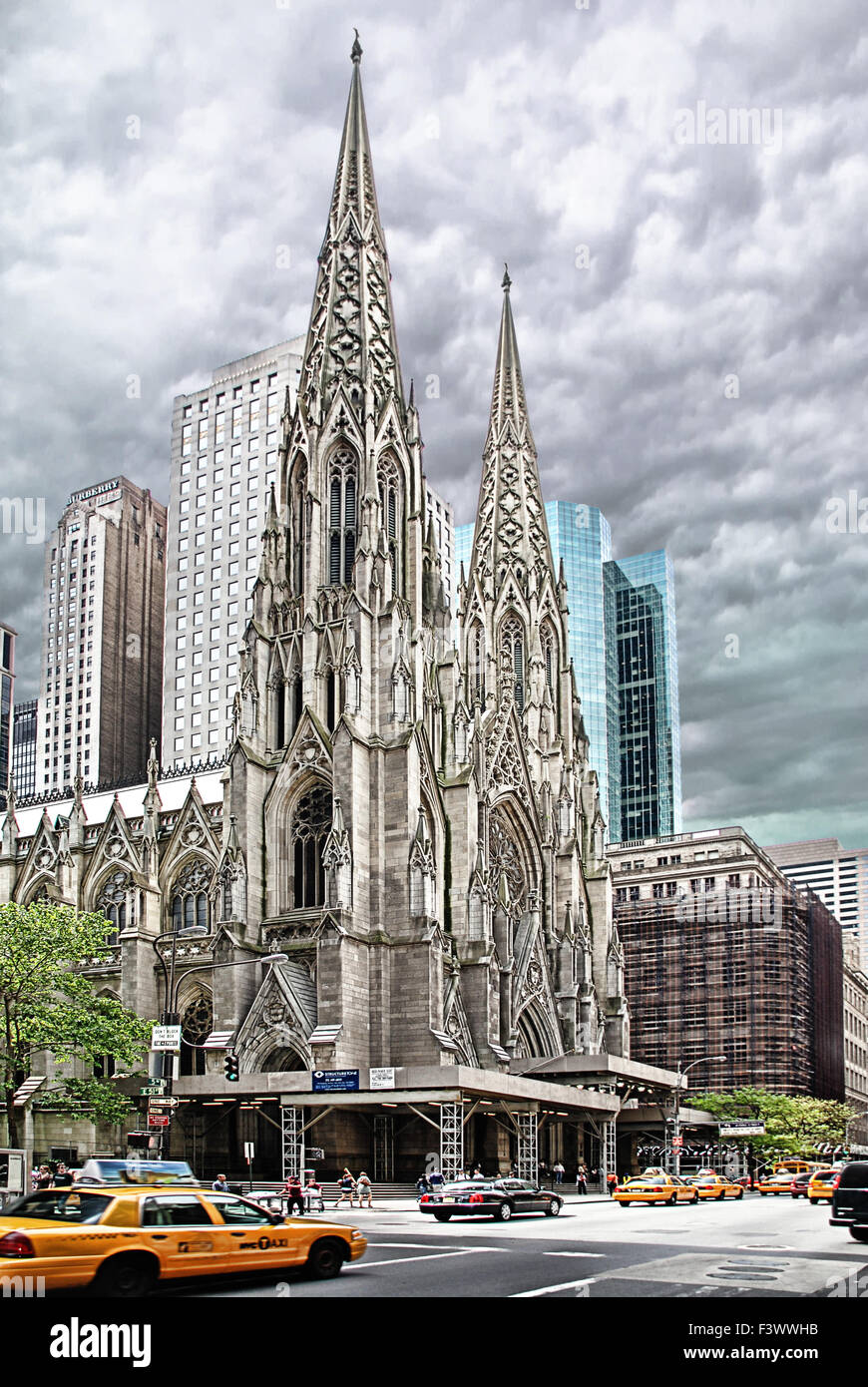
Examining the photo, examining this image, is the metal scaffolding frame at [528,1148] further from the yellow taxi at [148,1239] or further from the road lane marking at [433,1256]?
the yellow taxi at [148,1239]

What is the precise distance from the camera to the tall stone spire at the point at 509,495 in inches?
3573

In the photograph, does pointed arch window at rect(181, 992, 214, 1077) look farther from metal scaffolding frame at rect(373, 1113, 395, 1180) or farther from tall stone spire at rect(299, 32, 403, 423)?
tall stone spire at rect(299, 32, 403, 423)

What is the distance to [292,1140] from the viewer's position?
50.7 meters

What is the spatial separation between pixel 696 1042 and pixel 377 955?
199 ft

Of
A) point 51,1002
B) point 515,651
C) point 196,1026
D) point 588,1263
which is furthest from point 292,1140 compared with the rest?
point 515,651

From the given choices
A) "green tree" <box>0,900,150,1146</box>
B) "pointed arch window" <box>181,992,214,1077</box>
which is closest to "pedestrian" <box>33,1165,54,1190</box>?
"green tree" <box>0,900,150,1146</box>

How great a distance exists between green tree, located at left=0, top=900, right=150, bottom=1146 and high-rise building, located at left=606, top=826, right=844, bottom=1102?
70770 millimetres

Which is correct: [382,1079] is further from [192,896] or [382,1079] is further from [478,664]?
[478,664]

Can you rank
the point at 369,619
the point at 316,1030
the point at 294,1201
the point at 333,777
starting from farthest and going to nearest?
the point at 369,619 < the point at 333,777 < the point at 316,1030 < the point at 294,1201
